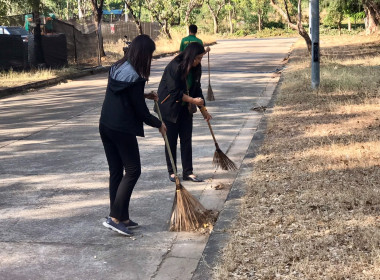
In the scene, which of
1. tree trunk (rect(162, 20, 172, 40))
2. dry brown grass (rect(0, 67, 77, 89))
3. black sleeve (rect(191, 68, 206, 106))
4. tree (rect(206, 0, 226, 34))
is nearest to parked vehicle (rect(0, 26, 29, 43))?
dry brown grass (rect(0, 67, 77, 89))

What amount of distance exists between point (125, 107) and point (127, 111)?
0.04m

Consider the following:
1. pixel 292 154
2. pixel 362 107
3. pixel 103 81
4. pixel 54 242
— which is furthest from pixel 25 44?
pixel 54 242

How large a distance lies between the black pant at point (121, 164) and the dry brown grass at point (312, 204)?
1071mm

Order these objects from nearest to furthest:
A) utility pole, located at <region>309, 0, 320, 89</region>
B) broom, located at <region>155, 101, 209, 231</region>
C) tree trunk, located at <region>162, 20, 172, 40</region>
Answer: broom, located at <region>155, 101, 209, 231</region>
utility pole, located at <region>309, 0, 320, 89</region>
tree trunk, located at <region>162, 20, 172, 40</region>

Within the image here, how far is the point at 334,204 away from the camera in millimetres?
5914

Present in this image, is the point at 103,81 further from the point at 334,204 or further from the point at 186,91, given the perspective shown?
the point at 334,204

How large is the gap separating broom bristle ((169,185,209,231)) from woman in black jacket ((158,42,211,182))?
1.50 metres

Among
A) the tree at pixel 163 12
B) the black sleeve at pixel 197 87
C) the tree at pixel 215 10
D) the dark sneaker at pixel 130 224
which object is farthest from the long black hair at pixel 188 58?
the tree at pixel 215 10

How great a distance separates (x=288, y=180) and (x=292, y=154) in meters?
1.39

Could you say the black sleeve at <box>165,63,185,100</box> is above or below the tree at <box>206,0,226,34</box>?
below

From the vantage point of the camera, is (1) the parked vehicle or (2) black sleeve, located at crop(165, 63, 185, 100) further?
(1) the parked vehicle

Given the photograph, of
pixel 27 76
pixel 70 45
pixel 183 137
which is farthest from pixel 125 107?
pixel 70 45

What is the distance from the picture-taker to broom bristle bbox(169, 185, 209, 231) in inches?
230

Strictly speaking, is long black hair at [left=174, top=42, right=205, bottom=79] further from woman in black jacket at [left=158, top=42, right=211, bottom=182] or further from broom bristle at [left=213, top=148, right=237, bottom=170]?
broom bristle at [left=213, top=148, right=237, bottom=170]
